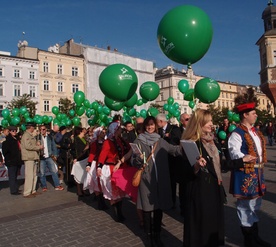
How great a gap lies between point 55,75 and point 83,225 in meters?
42.5

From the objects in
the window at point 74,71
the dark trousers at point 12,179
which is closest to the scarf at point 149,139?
the dark trousers at point 12,179

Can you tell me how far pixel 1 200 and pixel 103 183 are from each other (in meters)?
3.73

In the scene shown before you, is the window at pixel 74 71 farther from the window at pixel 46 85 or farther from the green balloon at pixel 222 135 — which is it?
the green balloon at pixel 222 135

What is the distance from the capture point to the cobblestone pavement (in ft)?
14.6

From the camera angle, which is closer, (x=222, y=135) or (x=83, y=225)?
(x=83, y=225)

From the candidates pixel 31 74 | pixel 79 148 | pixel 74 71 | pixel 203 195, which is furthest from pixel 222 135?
pixel 74 71

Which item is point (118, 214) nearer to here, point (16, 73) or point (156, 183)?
point (156, 183)

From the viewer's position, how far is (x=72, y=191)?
327 inches

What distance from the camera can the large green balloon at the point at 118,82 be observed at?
6.21 m

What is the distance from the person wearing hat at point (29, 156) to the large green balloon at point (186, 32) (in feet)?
15.7

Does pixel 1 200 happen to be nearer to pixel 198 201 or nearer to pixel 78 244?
pixel 78 244

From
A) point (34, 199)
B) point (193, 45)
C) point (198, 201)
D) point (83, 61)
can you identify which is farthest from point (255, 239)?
point (83, 61)

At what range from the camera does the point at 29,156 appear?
778cm

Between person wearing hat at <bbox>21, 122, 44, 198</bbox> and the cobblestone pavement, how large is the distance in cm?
60
